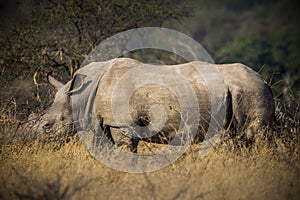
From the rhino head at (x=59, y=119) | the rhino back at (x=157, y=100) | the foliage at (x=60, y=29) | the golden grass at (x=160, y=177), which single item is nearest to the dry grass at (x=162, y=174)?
the golden grass at (x=160, y=177)

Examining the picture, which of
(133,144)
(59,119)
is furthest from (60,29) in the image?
(133,144)

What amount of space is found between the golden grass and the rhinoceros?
48 cm

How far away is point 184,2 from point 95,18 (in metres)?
2.26

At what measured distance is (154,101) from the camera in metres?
6.63

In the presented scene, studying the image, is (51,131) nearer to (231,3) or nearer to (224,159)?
(224,159)

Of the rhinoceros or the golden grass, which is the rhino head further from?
the golden grass

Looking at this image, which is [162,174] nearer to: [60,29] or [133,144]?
[133,144]

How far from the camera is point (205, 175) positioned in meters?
5.65

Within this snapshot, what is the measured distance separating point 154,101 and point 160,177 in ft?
4.21

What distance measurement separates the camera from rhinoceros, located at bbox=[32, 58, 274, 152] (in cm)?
650

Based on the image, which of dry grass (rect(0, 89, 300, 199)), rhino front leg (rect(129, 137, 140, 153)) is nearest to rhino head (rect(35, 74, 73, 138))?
dry grass (rect(0, 89, 300, 199))

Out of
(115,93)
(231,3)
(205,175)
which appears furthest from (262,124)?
(231,3)

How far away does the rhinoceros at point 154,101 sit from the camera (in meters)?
6.50

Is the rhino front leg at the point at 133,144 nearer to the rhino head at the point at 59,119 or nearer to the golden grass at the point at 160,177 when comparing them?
the golden grass at the point at 160,177
